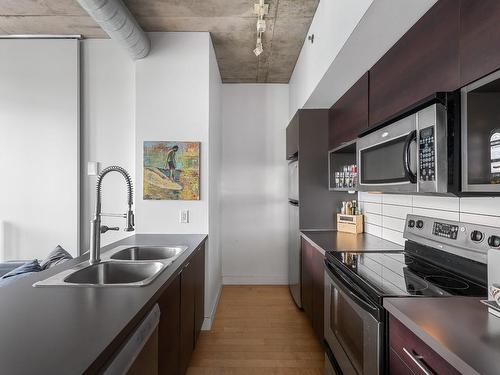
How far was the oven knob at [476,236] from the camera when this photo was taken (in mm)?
1260

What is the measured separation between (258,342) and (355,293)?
1.40 metres

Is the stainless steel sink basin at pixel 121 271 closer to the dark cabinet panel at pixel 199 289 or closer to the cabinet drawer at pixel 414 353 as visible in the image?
the dark cabinet panel at pixel 199 289

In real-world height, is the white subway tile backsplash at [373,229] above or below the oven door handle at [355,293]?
above

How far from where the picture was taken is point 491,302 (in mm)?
935

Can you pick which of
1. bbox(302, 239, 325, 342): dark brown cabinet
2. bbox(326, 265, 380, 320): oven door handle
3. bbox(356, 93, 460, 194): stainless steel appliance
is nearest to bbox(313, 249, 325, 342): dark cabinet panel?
bbox(302, 239, 325, 342): dark brown cabinet

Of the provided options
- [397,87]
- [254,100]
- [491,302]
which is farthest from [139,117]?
[491,302]

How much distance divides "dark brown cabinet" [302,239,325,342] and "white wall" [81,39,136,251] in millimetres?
1826

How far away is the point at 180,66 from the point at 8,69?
1.76 metres

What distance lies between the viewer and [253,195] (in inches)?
154

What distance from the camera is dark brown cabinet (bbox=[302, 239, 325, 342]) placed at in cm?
214

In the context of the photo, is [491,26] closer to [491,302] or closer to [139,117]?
[491,302]

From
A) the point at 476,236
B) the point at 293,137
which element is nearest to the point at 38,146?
the point at 293,137

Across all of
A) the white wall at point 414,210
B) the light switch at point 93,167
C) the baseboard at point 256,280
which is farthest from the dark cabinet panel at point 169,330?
the baseboard at point 256,280

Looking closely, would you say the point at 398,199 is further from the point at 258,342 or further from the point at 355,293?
the point at 258,342
